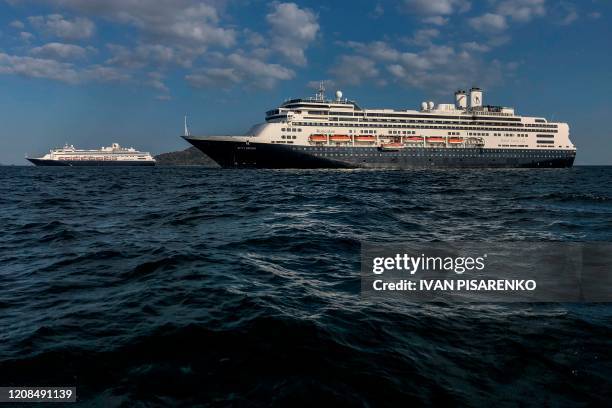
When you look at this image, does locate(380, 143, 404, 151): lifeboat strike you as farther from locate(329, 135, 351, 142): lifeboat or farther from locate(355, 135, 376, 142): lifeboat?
locate(329, 135, 351, 142): lifeboat

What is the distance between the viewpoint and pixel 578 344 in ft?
15.5

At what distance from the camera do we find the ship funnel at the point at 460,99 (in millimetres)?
88000

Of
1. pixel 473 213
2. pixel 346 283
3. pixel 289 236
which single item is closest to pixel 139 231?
pixel 289 236

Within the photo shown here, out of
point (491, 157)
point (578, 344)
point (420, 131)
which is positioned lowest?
point (578, 344)

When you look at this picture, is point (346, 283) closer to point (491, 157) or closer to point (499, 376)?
point (499, 376)

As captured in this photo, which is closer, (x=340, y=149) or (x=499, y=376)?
(x=499, y=376)

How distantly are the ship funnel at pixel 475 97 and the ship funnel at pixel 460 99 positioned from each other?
2203 millimetres

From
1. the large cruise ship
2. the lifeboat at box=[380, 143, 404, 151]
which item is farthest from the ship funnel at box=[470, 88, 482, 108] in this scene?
the lifeboat at box=[380, 143, 404, 151]

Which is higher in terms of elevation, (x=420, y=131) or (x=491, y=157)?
(x=420, y=131)

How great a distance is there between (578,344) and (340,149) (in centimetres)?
6421

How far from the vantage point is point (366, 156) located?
2758 inches

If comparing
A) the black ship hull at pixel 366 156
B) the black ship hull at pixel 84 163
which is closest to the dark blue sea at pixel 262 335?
the black ship hull at pixel 366 156

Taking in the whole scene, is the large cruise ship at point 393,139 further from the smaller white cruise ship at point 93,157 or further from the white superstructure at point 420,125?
the smaller white cruise ship at point 93,157

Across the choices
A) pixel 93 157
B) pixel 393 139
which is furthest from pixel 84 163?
pixel 393 139
